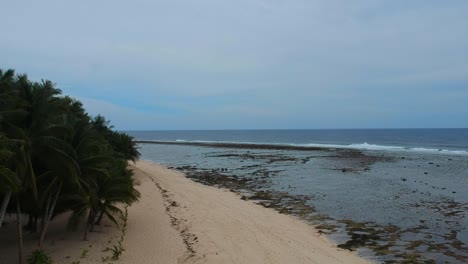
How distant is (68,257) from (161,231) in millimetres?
5155

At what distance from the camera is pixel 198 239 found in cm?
1983

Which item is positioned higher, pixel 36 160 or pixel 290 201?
pixel 36 160

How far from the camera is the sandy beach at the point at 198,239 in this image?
17422mm

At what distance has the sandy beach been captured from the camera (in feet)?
57.2

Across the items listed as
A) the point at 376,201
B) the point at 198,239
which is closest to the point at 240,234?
the point at 198,239

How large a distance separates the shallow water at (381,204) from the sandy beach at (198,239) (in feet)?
6.97

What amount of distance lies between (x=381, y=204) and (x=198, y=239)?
1761cm

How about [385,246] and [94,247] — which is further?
[385,246]

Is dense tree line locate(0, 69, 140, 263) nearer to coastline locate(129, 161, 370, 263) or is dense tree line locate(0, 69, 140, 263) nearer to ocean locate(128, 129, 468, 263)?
coastline locate(129, 161, 370, 263)

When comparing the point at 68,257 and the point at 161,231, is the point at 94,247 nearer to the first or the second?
the point at 68,257

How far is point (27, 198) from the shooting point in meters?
17.9

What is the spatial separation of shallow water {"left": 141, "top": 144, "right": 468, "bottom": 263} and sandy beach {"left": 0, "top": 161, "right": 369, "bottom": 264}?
2.13 meters

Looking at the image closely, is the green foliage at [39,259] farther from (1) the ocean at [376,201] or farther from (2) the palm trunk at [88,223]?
(1) the ocean at [376,201]

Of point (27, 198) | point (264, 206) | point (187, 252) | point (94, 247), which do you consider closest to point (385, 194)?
point (264, 206)
